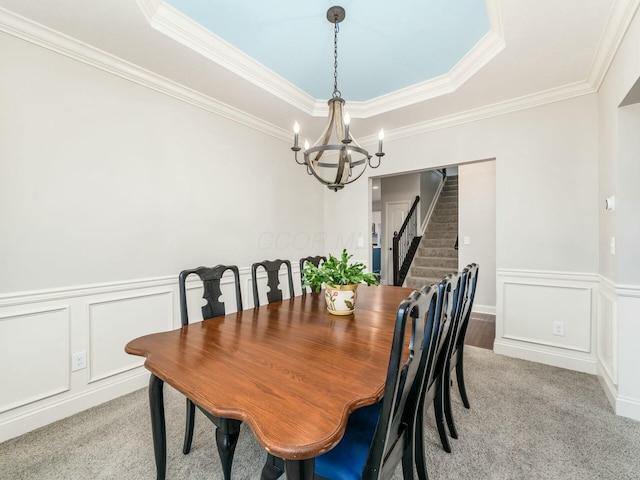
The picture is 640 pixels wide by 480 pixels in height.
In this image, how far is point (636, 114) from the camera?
1.97m

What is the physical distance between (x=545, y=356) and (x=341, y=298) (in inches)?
91.2

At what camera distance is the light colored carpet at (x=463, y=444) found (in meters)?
1.51

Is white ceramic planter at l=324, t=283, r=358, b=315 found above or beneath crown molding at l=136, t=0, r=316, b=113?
beneath

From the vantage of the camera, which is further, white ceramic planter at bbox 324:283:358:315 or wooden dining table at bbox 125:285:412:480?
white ceramic planter at bbox 324:283:358:315

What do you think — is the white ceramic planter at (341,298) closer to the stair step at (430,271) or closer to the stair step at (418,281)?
the stair step at (418,281)

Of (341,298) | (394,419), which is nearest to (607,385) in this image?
(341,298)

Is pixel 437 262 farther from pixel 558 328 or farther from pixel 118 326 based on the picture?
pixel 118 326

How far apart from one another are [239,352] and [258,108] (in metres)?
Answer: 2.57

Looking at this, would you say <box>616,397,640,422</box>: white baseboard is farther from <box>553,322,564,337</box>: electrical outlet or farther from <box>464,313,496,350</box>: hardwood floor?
<box>464,313,496,350</box>: hardwood floor

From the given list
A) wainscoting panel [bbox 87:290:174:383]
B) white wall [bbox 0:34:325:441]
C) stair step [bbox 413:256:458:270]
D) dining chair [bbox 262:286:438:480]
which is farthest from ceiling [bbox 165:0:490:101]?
stair step [bbox 413:256:458:270]

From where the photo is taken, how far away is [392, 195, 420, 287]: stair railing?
576 cm

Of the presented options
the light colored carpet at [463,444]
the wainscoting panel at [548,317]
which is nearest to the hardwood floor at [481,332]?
the wainscoting panel at [548,317]

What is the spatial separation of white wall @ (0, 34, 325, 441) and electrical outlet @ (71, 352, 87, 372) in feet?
0.09

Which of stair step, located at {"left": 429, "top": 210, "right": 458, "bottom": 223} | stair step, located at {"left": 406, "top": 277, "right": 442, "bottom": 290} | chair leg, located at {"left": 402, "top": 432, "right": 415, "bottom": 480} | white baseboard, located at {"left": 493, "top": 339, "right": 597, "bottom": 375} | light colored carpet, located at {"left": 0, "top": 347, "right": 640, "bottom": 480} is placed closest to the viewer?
chair leg, located at {"left": 402, "top": 432, "right": 415, "bottom": 480}
